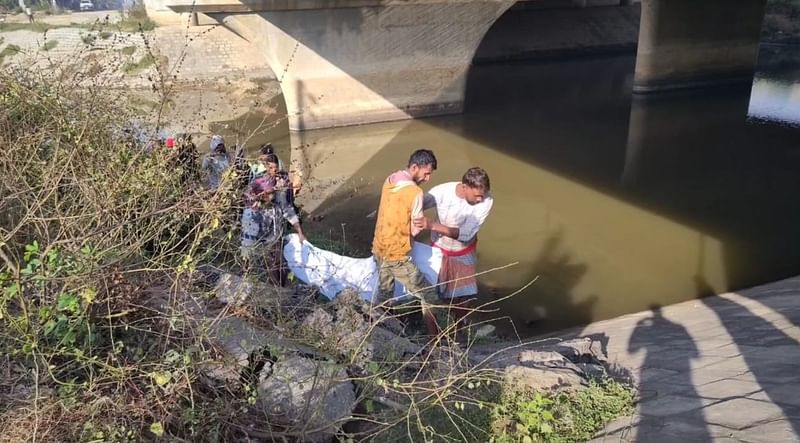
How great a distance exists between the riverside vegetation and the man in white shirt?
0.97m

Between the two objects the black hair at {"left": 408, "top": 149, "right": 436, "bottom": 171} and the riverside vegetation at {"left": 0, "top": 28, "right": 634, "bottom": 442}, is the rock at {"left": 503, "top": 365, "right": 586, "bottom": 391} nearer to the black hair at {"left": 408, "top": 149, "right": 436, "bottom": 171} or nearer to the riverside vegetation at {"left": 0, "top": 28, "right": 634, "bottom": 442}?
the riverside vegetation at {"left": 0, "top": 28, "right": 634, "bottom": 442}

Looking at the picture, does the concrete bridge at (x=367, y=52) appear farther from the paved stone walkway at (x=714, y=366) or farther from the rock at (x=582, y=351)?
the rock at (x=582, y=351)

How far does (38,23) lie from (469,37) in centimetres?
1478

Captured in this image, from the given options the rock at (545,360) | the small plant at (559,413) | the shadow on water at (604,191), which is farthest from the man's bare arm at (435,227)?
the shadow on water at (604,191)

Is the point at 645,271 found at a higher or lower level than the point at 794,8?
lower

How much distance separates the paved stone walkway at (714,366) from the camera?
10.5 ft

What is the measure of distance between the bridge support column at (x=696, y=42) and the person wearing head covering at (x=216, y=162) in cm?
1718

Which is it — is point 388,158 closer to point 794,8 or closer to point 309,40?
point 309,40

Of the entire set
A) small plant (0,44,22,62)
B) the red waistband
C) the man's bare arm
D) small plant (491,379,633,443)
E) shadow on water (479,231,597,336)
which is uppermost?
small plant (0,44,22,62)

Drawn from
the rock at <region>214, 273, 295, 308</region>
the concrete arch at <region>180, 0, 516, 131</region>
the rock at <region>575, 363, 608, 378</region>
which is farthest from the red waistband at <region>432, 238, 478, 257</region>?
the concrete arch at <region>180, 0, 516, 131</region>

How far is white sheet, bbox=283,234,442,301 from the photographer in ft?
16.3

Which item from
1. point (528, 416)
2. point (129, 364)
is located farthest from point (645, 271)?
point (129, 364)

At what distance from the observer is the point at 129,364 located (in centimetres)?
279

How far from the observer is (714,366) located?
4168 millimetres
